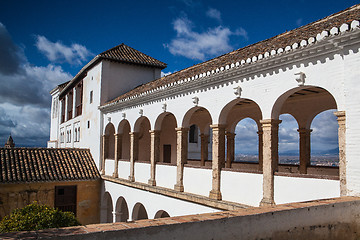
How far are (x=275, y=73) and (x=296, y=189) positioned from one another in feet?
9.57

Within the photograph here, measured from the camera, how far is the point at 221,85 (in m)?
9.91

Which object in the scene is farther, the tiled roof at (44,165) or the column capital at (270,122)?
the tiled roof at (44,165)

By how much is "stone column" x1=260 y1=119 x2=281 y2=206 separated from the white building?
0.03 m

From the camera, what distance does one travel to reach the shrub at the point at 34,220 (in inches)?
335

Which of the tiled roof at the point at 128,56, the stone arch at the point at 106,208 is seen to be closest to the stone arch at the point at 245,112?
the tiled roof at the point at 128,56

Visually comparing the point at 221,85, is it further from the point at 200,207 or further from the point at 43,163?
the point at 43,163

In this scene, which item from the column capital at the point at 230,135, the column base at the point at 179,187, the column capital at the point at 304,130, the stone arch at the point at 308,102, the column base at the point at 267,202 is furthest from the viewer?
the column capital at the point at 230,135

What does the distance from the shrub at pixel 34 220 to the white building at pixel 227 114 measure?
3938 millimetres

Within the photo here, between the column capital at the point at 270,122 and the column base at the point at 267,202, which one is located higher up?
the column capital at the point at 270,122

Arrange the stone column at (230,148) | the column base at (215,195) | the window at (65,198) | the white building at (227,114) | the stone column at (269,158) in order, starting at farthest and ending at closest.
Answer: the window at (65,198), the stone column at (230,148), the column base at (215,195), the stone column at (269,158), the white building at (227,114)

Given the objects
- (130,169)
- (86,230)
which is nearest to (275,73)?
(86,230)

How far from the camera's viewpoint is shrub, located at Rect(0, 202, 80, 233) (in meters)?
8.52

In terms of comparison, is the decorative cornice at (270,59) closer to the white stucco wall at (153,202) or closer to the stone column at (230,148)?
the white stucco wall at (153,202)

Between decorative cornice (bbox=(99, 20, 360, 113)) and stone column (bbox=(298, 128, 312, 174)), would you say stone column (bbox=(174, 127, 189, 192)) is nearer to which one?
decorative cornice (bbox=(99, 20, 360, 113))
